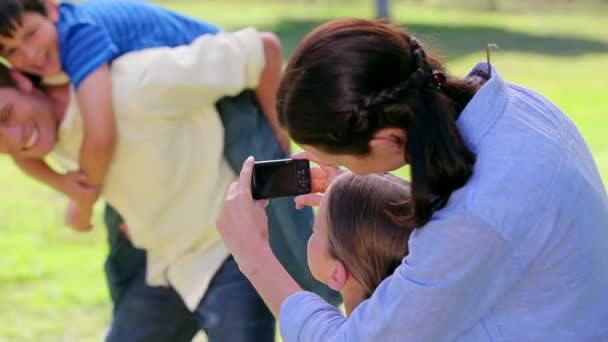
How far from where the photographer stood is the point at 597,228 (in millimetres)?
1996

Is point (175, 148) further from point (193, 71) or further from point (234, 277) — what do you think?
point (234, 277)

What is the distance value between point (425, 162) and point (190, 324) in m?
1.90

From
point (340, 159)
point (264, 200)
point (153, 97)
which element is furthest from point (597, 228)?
point (153, 97)

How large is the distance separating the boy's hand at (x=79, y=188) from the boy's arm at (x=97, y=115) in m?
0.09

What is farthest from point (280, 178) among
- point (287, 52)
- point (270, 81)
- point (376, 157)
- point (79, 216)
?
point (287, 52)

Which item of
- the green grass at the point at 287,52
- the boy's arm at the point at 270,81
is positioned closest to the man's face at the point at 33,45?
the boy's arm at the point at 270,81

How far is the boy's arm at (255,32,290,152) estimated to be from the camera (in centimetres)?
348

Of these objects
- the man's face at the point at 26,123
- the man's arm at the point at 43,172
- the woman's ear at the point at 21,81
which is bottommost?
the man's arm at the point at 43,172

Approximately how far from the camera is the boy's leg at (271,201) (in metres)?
3.45

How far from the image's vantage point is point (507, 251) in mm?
1889

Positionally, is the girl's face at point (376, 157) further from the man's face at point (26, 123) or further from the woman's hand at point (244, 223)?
the man's face at point (26, 123)

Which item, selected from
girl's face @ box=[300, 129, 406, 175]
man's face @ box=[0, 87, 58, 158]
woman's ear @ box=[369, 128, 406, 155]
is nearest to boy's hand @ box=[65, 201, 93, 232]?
man's face @ box=[0, 87, 58, 158]

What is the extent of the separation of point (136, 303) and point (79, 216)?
0.32m

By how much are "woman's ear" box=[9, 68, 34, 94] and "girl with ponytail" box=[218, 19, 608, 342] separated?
144 centimetres
